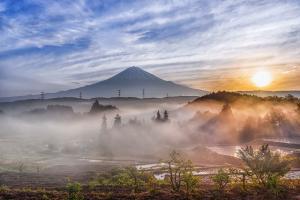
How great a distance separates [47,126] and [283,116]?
73.0m

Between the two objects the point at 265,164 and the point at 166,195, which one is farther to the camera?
the point at 265,164

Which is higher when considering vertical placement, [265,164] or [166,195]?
[265,164]

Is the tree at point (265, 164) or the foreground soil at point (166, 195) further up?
the tree at point (265, 164)

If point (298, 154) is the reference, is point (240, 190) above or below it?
above

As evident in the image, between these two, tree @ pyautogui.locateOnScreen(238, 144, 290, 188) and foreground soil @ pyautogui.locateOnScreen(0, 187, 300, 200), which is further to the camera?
tree @ pyautogui.locateOnScreen(238, 144, 290, 188)

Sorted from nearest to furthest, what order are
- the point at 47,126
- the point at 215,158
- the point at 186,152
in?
the point at 215,158, the point at 186,152, the point at 47,126

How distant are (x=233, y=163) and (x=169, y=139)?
33965mm

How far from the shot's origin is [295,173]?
39.1 metres

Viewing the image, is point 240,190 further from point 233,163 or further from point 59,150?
point 59,150

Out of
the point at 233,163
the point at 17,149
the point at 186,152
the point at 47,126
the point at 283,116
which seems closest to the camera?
the point at 233,163

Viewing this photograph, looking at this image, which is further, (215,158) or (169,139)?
(169,139)

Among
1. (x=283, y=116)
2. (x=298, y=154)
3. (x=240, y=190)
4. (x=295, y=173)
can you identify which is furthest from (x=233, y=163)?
(x=283, y=116)

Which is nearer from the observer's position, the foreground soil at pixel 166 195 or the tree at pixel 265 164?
the foreground soil at pixel 166 195

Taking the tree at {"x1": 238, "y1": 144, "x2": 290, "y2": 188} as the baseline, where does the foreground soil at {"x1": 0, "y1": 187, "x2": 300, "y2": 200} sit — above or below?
below
